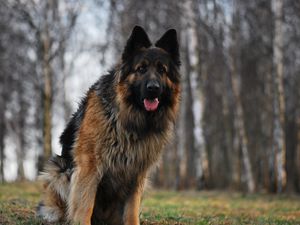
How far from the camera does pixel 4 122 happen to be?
1240 inches

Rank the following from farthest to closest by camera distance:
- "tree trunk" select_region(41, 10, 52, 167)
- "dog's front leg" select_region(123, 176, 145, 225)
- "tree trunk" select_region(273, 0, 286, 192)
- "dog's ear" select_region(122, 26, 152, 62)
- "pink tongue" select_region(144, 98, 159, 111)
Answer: "tree trunk" select_region(273, 0, 286, 192), "tree trunk" select_region(41, 10, 52, 167), "dog's front leg" select_region(123, 176, 145, 225), "dog's ear" select_region(122, 26, 152, 62), "pink tongue" select_region(144, 98, 159, 111)

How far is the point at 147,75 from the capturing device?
20.1 ft

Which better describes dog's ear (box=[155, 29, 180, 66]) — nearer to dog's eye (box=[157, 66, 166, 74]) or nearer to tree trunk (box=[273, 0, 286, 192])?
dog's eye (box=[157, 66, 166, 74])

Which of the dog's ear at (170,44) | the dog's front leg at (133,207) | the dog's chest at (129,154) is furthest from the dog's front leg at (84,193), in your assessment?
the dog's ear at (170,44)

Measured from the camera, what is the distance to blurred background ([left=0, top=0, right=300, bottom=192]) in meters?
18.3

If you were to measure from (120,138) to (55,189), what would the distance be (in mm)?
1324

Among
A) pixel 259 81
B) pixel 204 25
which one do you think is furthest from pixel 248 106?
pixel 204 25

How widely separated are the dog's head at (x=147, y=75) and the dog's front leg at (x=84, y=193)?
1068mm

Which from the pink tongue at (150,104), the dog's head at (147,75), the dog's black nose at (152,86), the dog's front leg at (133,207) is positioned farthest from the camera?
the dog's front leg at (133,207)

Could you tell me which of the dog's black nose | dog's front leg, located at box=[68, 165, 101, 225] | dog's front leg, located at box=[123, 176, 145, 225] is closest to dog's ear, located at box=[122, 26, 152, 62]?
the dog's black nose

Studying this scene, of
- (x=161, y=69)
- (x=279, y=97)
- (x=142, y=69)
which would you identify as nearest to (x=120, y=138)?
(x=142, y=69)

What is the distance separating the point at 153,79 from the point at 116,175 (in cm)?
141

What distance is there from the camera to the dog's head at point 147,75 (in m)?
6.14

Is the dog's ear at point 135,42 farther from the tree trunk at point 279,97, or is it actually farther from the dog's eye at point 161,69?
the tree trunk at point 279,97
